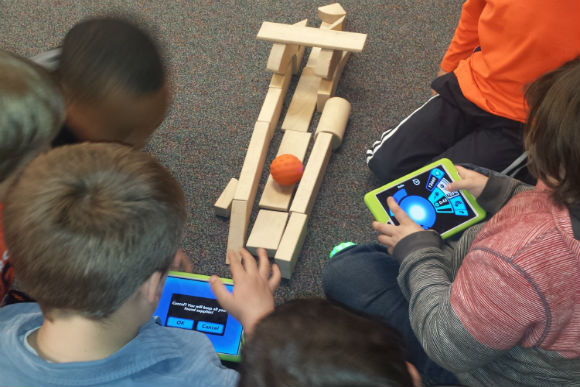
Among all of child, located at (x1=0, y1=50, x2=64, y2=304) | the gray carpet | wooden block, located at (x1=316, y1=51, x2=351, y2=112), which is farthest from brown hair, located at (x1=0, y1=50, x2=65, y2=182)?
wooden block, located at (x1=316, y1=51, x2=351, y2=112)

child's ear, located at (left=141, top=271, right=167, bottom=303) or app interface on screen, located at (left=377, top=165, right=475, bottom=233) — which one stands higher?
child's ear, located at (left=141, top=271, right=167, bottom=303)

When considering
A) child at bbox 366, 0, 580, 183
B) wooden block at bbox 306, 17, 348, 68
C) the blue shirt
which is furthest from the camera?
wooden block at bbox 306, 17, 348, 68

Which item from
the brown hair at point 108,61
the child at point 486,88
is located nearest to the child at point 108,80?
the brown hair at point 108,61

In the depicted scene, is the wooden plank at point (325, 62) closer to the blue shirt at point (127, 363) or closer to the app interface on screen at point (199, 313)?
the app interface on screen at point (199, 313)

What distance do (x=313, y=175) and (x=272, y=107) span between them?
0.78ft

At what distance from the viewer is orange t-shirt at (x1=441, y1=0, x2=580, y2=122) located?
1005mm

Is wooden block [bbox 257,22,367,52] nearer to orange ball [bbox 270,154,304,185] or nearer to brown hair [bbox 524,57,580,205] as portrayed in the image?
orange ball [bbox 270,154,304,185]

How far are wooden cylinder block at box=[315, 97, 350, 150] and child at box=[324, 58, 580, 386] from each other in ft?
1.79

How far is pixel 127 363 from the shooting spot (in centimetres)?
62

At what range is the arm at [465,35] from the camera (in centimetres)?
119

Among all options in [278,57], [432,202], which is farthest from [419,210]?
[278,57]

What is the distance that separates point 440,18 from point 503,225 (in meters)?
1.16

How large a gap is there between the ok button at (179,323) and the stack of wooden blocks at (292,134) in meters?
0.25

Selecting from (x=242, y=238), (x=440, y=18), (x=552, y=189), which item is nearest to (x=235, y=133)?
(x=242, y=238)
